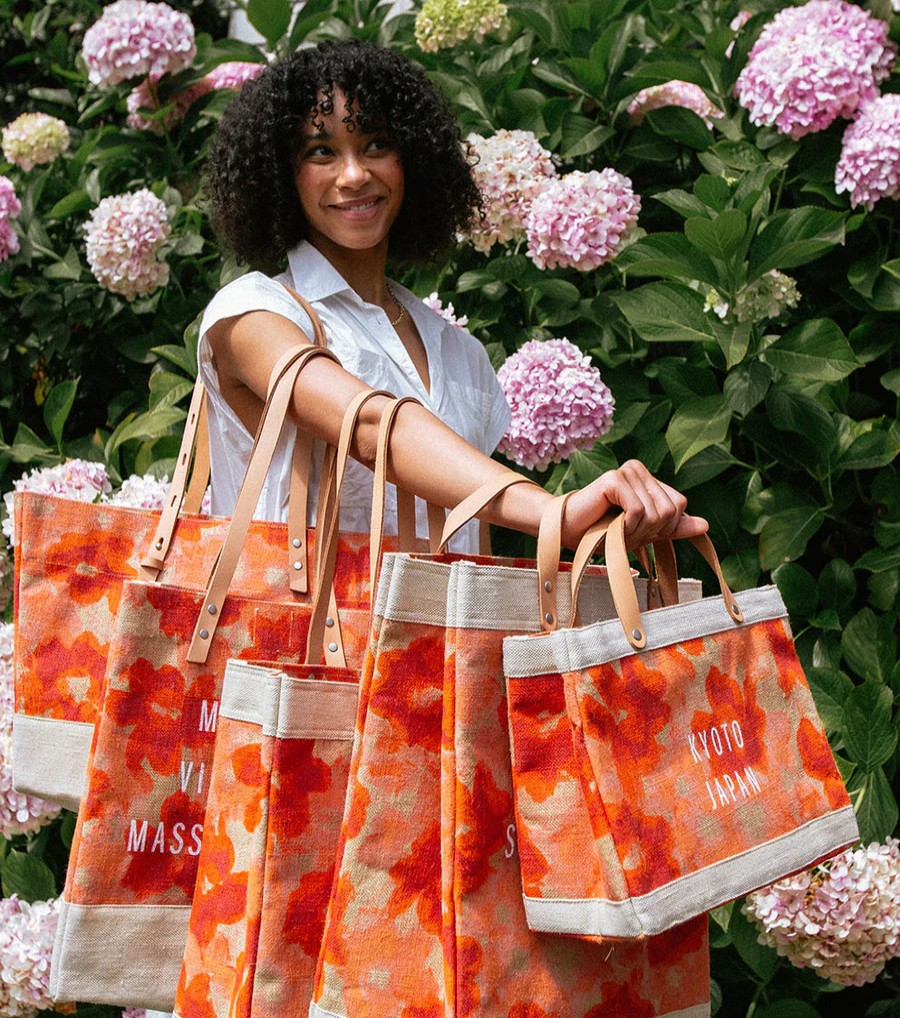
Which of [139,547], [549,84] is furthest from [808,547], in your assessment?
[139,547]

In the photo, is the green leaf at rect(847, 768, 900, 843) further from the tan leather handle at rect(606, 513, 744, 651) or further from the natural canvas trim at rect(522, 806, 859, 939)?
the tan leather handle at rect(606, 513, 744, 651)

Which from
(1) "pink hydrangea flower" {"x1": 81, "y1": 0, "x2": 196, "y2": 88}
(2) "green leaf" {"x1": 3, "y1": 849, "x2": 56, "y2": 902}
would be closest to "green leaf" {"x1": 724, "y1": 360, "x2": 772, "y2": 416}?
(1) "pink hydrangea flower" {"x1": 81, "y1": 0, "x2": 196, "y2": 88}

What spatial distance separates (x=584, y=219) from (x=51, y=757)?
1.22 metres

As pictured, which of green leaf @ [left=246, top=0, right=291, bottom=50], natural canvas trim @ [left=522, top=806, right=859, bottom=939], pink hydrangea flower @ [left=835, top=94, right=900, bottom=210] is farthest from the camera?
green leaf @ [left=246, top=0, right=291, bottom=50]

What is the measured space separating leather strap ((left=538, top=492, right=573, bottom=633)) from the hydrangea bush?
3.19 ft

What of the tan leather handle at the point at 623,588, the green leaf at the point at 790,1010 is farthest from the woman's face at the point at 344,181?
the green leaf at the point at 790,1010

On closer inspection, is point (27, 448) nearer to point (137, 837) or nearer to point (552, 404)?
point (552, 404)

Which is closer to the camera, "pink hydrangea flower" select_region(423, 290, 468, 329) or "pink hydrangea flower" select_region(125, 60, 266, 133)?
"pink hydrangea flower" select_region(423, 290, 468, 329)

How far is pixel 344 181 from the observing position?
1506 millimetres

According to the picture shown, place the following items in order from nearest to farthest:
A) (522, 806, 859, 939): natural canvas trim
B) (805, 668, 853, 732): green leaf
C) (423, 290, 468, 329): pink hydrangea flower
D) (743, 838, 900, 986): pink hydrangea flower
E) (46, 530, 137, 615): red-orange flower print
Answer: (522, 806, 859, 939): natural canvas trim → (46, 530, 137, 615): red-orange flower print → (743, 838, 900, 986): pink hydrangea flower → (805, 668, 853, 732): green leaf → (423, 290, 468, 329): pink hydrangea flower

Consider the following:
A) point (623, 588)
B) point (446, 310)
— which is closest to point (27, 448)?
point (446, 310)

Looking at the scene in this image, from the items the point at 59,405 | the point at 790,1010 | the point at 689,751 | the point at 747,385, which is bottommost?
the point at 790,1010

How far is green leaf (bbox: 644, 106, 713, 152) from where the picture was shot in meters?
2.25

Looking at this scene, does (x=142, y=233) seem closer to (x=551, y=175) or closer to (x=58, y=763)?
(x=551, y=175)
